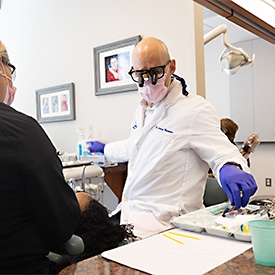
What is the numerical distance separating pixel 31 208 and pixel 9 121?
0.20m

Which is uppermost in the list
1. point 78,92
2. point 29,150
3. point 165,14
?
point 165,14

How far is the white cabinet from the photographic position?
3.63m

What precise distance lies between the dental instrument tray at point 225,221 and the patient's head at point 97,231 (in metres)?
0.17

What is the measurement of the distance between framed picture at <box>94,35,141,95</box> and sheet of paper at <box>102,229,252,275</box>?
209 cm

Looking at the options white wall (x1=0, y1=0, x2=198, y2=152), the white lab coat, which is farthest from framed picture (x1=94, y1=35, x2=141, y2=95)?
the white lab coat

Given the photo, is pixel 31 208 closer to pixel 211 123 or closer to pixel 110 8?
pixel 211 123

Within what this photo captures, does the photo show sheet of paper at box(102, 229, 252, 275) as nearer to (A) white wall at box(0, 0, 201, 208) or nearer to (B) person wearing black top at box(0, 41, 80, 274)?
(B) person wearing black top at box(0, 41, 80, 274)

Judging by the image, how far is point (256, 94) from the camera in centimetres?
393

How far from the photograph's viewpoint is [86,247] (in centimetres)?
92

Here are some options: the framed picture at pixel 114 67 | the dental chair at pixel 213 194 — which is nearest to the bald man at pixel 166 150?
the dental chair at pixel 213 194

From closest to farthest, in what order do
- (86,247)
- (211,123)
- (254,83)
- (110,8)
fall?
(86,247), (211,123), (110,8), (254,83)

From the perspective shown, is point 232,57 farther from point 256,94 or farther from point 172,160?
point 256,94

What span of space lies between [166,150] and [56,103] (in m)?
2.49

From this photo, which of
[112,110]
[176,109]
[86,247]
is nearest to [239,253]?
[86,247]
